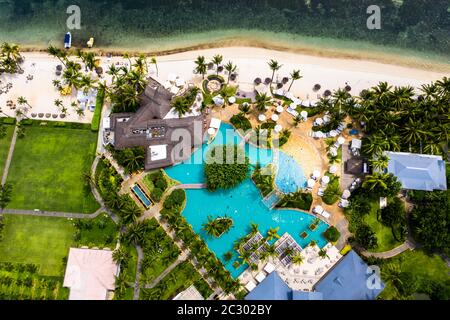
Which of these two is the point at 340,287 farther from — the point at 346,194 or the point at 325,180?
the point at 325,180

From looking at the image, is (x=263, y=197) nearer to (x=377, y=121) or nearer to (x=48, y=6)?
(x=377, y=121)

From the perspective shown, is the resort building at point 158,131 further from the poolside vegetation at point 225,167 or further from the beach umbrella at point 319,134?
the beach umbrella at point 319,134

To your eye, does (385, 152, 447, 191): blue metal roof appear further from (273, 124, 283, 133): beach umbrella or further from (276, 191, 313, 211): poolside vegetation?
(273, 124, 283, 133): beach umbrella

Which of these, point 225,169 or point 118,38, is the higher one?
point 118,38

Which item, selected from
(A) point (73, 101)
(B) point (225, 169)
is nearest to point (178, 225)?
(B) point (225, 169)

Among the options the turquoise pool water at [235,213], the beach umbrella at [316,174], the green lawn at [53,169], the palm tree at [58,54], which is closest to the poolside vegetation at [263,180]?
the turquoise pool water at [235,213]
